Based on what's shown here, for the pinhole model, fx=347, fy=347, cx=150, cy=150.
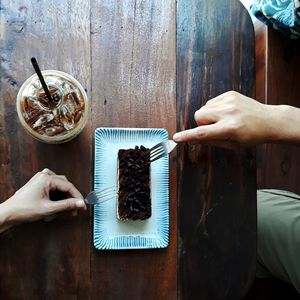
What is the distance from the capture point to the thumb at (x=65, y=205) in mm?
863

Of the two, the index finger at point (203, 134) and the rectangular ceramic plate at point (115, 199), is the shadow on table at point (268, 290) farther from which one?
the index finger at point (203, 134)

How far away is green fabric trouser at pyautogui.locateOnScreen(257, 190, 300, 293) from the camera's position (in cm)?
106

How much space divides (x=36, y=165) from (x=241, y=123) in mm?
539

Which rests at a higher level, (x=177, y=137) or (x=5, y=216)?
(x=177, y=137)

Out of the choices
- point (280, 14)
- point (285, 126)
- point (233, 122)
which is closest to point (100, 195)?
point (233, 122)

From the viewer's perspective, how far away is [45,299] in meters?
0.90

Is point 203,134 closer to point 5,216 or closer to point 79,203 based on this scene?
point 79,203

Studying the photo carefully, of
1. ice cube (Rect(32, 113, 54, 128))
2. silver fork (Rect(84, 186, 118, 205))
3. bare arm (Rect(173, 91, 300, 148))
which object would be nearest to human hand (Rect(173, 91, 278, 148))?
bare arm (Rect(173, 91, 300, 148))

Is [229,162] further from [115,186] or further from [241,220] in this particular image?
[115,186]

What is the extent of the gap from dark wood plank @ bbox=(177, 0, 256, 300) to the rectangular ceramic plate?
5 cm

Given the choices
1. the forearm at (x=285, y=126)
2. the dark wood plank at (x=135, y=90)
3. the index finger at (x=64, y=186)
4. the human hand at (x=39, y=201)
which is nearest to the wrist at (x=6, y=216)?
the human hand at (x=39, y=201)

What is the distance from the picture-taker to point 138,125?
962mm

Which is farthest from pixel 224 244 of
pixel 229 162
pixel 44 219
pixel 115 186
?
pixel 44 219

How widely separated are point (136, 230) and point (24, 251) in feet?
0.97
